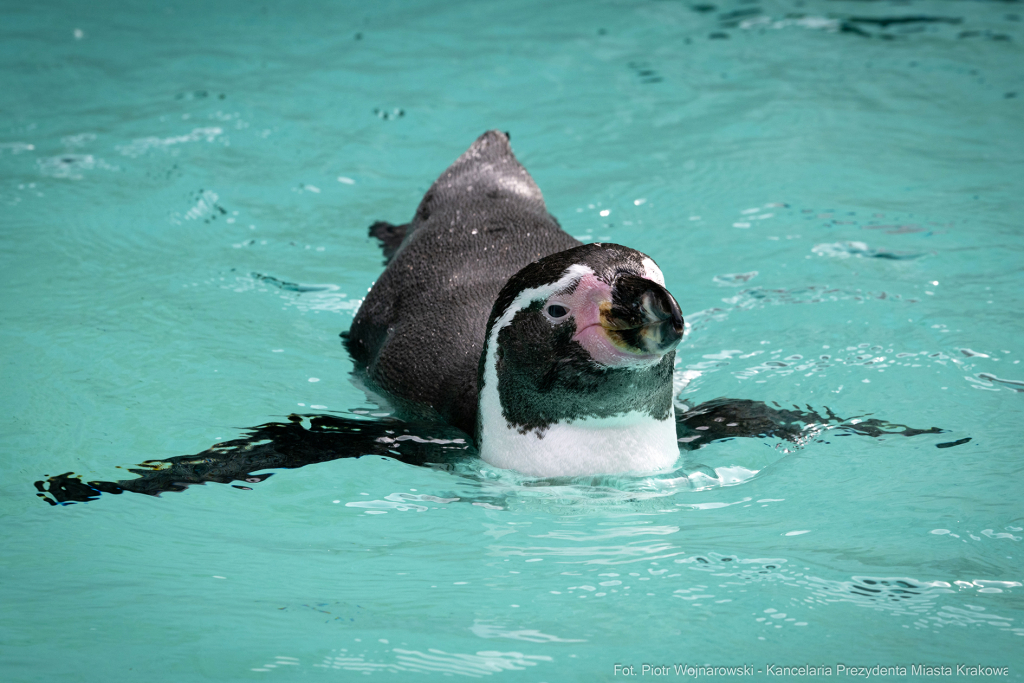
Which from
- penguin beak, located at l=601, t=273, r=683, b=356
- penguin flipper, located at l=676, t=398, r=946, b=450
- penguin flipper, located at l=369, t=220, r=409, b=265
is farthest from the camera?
penguin flipper, located at l=369, t=220, r=409, b=265

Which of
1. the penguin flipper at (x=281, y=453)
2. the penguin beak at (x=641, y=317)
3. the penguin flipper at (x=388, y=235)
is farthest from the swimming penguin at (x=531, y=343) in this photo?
the penguin flipper at (x=388, y=235)

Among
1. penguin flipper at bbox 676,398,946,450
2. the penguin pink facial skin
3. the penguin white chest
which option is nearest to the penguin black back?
the penguin white chest

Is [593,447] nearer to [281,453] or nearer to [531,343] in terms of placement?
[531,343]

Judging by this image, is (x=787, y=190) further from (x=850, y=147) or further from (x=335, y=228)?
(x=335, y=228)

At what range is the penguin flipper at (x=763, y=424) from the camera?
12.9ft

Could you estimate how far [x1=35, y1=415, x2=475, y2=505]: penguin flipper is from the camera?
11.4 ft

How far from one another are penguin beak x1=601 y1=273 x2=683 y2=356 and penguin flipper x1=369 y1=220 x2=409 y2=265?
8.19ft

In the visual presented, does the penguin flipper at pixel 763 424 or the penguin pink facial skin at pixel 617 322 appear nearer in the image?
the penguin pink facial skin at pixel 617 322

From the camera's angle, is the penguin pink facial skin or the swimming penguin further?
the swimming penguin

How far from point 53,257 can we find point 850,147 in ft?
16.3

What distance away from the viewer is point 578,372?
3.33 meters

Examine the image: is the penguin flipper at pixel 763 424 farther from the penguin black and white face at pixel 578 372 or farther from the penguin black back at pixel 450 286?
the penguin black back at pixel 450 286

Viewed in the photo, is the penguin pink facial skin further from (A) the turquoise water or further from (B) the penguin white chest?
(A) the turquoise water

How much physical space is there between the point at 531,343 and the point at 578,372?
184mm
